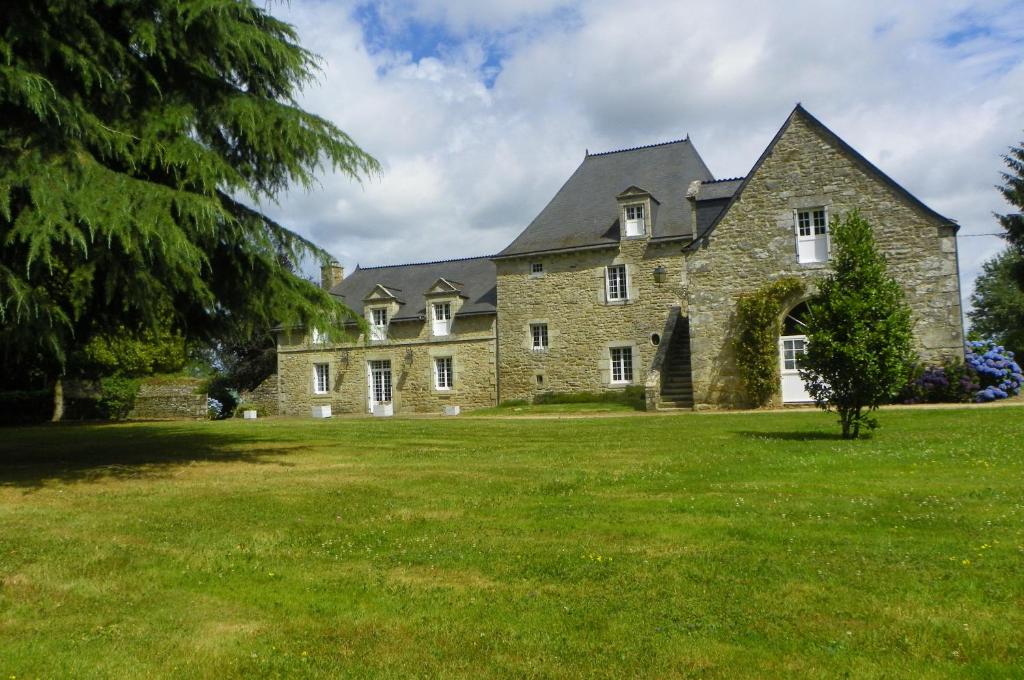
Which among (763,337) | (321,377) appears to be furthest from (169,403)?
(763,337)

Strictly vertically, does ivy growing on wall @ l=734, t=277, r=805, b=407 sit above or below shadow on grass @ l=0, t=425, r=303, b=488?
above

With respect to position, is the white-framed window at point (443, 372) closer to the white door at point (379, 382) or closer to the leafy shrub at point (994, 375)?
the white door at point (379, 382)

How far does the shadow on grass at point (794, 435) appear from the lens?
11977 millimetres

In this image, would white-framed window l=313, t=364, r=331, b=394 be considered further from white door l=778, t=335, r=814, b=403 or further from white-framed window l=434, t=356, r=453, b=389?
white door l=778, t=335, r=814, b=403

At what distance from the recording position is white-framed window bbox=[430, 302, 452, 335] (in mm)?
30312

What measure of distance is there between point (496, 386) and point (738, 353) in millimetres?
10386

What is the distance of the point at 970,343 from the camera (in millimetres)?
20797

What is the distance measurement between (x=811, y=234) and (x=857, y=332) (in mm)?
9475

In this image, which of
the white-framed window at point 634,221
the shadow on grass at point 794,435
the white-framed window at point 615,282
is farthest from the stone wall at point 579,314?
the shadow on grass at point 794,435

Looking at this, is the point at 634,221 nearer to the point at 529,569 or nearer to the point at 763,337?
the point at 763,337

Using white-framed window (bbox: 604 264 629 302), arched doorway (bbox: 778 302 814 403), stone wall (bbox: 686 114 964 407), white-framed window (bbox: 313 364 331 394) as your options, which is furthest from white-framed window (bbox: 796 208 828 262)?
white-framed window (bbox: 313 364 331 394)

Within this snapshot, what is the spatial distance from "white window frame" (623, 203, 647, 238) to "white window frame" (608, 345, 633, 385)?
12.2 feet

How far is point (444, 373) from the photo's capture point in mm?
30125

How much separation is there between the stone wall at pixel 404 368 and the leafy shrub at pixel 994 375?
15.0 metres
